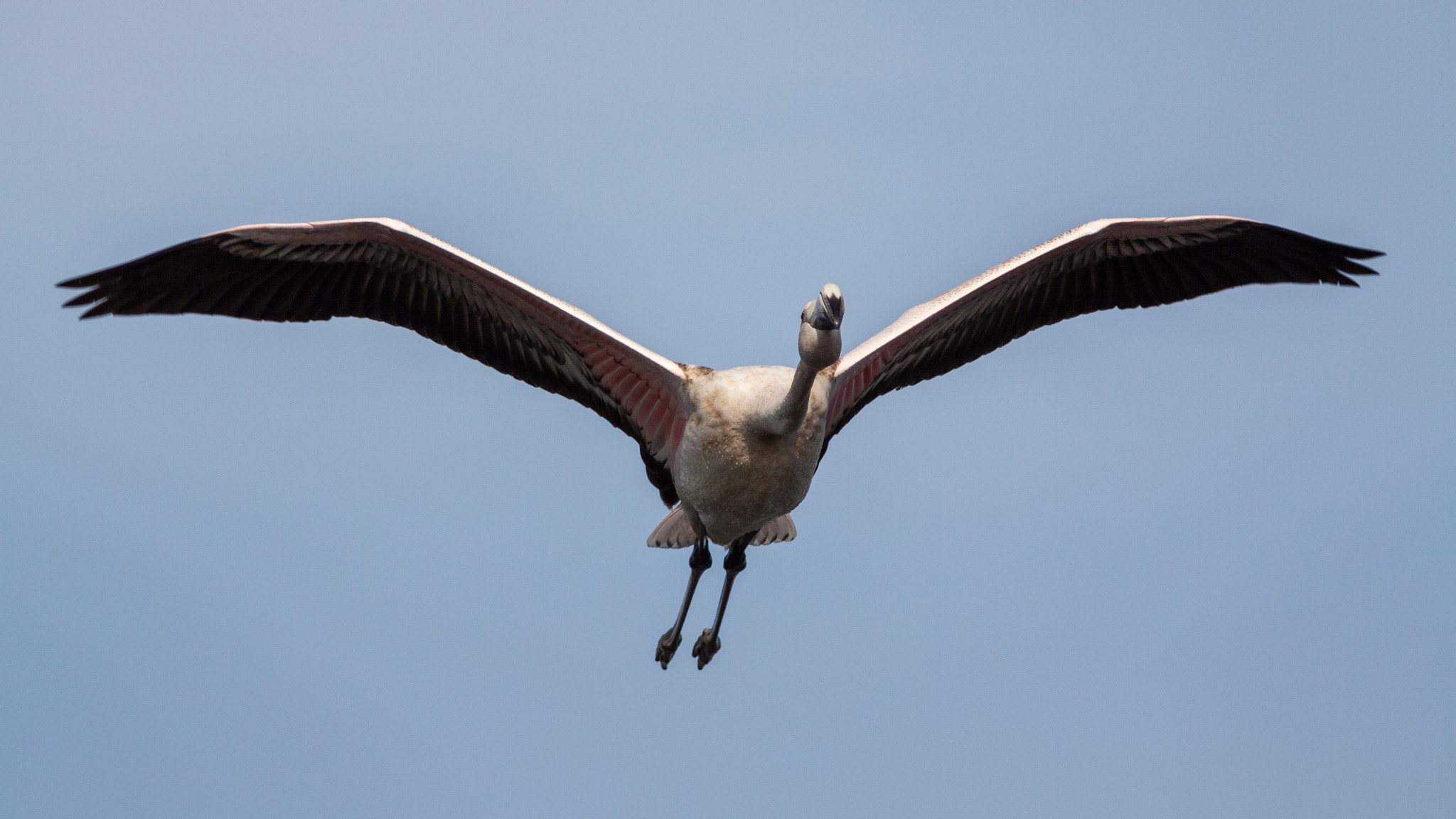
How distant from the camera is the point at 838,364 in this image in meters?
10.8

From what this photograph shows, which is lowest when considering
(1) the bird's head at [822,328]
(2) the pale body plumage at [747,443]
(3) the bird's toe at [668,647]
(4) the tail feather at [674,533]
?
(3) the bird's toe at [668,647]

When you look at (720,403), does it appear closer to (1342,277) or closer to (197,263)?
(197,263)

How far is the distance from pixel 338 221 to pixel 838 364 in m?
4.10

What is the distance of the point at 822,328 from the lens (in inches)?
350

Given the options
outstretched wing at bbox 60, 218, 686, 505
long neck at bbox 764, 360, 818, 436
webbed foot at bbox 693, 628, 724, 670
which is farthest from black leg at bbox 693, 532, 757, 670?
long neck at bbox 764, 360, 818, 436

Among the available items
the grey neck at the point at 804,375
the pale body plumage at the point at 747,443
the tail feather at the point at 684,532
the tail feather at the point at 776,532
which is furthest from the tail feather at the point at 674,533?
the grey neck at the point at 804,375

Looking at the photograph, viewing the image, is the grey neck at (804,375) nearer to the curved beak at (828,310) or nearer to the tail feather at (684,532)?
the curved beak at (828,310)

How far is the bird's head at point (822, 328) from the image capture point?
8.77 metres

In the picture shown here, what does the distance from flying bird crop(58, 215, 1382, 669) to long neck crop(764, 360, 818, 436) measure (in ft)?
0.05

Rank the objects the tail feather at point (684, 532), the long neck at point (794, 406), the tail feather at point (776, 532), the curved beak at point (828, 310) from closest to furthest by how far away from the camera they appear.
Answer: the curved beak at point (828, 310) → the long neck at point (794, 406) → the tail feather at point (684, 532) → the tail feather at point (776, 532)

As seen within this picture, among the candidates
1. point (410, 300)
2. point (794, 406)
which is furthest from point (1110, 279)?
point (410, 300)

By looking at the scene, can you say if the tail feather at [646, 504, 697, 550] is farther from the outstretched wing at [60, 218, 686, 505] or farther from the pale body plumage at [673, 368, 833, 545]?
the pale body plumage at [673, 368, 833, 545]

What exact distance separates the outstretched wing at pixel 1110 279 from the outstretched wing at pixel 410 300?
1.79 meters

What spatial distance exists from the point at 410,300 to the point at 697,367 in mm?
2476
